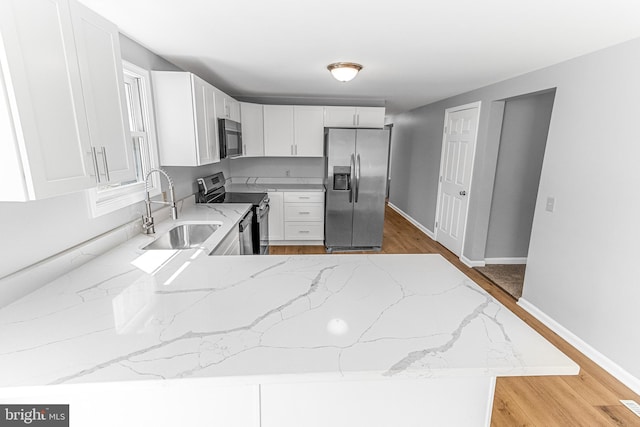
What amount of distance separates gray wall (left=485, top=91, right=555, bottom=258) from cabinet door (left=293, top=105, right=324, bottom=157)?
2.35 metres

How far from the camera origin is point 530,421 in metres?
1.73

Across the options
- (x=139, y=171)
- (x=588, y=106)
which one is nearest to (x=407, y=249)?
(x=588, y=106)

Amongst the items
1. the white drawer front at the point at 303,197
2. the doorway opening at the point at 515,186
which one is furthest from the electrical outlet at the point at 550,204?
the white drawer front at the point at 303,197

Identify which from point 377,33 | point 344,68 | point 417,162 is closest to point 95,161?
point 377,33

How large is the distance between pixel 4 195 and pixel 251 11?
135 cm

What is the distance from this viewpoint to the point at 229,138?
3.37m

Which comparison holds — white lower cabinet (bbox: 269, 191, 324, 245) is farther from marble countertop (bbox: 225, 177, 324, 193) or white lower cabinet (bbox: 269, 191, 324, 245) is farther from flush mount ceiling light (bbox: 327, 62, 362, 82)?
flush mount ceiling light (bbox: 327, 62, 362, 82)

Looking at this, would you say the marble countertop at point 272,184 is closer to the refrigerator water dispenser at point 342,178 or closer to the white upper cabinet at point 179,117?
the refrigerator water dispenser at point 342,178

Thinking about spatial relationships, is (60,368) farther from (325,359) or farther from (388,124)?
(388,124)

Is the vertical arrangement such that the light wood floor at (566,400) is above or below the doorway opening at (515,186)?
below

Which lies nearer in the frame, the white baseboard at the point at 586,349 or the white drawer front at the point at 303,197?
→ the white baseboard at the point at 586,349

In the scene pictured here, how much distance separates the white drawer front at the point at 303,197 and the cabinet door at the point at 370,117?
1218 millimetres

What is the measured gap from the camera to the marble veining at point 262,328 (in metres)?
0.86

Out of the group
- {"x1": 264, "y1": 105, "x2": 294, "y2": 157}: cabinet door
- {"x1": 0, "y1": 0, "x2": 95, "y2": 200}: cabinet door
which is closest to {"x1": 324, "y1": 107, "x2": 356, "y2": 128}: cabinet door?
{"x1": 264, "y1": 105, "x2": 294, "y2": 157}: cabinet door
